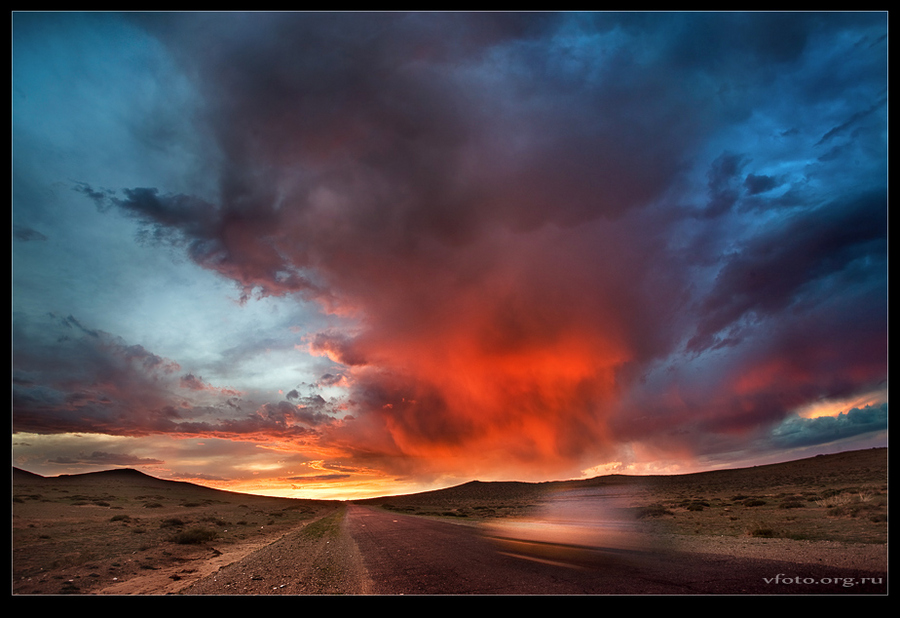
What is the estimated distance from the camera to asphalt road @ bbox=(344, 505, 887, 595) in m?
8.93

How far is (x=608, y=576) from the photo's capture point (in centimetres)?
1069

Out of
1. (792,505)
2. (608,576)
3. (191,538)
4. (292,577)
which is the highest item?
(792,505)

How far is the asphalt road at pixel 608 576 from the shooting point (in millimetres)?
8930

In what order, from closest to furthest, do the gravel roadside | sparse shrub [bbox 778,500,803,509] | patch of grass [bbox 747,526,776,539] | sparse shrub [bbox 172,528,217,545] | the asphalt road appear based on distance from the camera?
the asphalt road
the gravel roadside
patch of grass [bbox 747,526,776,539]
sparse shrub [bbox 778,500,803,509]
sparse shrub [bbox 172,528,217,545]

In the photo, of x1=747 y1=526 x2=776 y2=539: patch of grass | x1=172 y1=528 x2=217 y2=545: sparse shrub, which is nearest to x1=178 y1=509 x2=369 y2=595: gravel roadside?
x1=172 y1=528 x2=217 y2=545: sparse shrub

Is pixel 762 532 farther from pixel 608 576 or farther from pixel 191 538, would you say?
pixel 191 538

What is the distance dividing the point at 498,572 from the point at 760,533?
14.8 meters

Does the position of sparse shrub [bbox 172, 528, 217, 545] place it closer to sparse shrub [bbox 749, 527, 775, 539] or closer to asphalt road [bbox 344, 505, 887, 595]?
asphalt road [bbox 344, 505, 887, 595]

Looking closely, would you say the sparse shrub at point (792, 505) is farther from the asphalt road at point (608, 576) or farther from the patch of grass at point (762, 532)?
the asphalt road at point (608, 576)

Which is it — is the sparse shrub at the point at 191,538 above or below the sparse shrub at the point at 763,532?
below

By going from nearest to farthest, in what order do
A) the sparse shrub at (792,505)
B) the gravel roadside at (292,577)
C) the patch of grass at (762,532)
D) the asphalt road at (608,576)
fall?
the asphalt road at (608,576), the gravel roadside at (292,577), the patch of grass at (762,532), the sparse shrub at (792,505)

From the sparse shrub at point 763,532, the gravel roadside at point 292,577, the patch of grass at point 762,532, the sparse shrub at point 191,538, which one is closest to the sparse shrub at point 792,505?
the patch of grass at point 762,532

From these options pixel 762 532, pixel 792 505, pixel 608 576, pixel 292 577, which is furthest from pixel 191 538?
pixel 792 505
